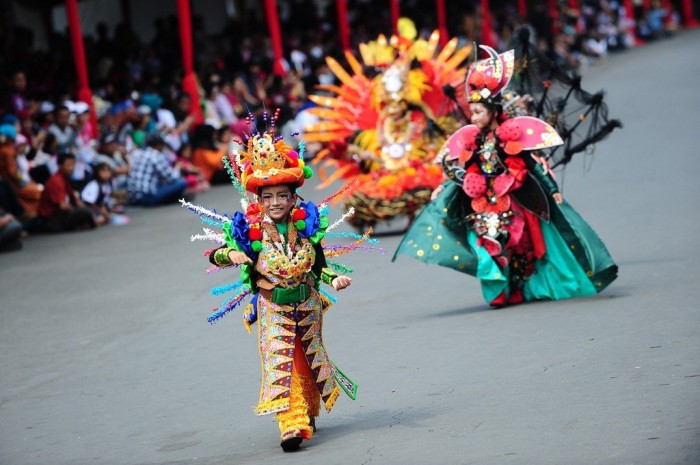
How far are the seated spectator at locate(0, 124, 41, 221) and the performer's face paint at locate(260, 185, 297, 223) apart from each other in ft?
34.6

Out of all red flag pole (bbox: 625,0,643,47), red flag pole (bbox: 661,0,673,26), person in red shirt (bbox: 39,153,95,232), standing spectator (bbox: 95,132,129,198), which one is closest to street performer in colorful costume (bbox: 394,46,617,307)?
person in red shirt (bbox: 39,153,95,232)

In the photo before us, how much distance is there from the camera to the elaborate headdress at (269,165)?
684 centimetres

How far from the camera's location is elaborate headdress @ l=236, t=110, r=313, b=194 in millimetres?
6844

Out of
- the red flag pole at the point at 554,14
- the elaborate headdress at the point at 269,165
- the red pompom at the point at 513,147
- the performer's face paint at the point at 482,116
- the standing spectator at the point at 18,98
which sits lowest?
the red flag pole at the point at 554,14

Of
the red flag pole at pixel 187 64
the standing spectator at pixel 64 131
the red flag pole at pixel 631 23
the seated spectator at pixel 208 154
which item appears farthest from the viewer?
the red flag pole at pixel 631 23

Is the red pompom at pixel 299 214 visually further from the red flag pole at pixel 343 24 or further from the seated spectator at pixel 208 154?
the red flag pole at pixel 343 24

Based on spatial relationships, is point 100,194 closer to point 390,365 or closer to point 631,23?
point 390,365

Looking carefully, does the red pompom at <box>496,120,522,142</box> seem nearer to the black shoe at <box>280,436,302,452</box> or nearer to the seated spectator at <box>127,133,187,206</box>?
the black shoe at <box>280,436,302,452</box>

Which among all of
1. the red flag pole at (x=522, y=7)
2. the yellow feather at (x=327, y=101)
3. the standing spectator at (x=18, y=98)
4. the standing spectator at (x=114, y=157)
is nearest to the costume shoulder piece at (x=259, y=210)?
the yellow feather at (x=327, y=101)

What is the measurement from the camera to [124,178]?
20047 mm

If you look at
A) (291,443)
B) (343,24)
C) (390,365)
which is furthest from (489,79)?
(343,24)

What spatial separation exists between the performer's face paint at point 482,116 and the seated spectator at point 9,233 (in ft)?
24.6

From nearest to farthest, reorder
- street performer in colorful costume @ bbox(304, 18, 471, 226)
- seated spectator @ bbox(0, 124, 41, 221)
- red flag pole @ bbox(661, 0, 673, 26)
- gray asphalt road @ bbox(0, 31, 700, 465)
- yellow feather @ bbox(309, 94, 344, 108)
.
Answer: gray asphalt road @ bbox(0, 31, 700, 465), yellow feather @ bbox(309, 94, 344, 108), street performer in colorful costume @ bbox(304, 18, 471, 226), seated spectator @ bbox(0, 124, 41, 221), red flag pole @ bbox(661, 0, 673, 26)

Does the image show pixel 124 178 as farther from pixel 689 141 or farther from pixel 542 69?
pixel 542 69
